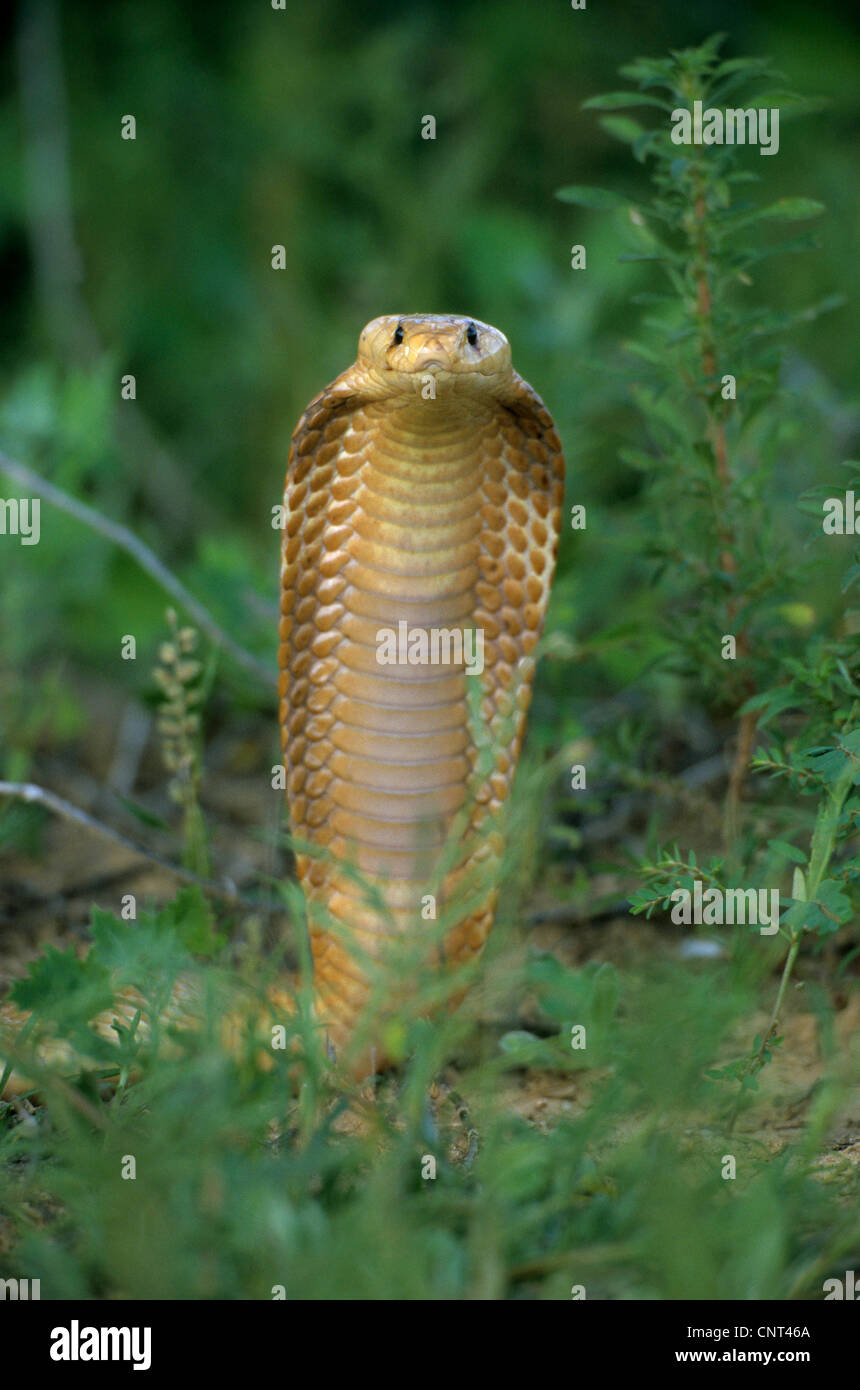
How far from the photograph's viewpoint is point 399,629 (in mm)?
2271

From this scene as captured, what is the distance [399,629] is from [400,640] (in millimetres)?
20

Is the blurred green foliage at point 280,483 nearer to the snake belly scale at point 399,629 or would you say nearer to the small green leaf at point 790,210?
the snake belly scale at point 399,629

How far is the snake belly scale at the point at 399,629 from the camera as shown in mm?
2225

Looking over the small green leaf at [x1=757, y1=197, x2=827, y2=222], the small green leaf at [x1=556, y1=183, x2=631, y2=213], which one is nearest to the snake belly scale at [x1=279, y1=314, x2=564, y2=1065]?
the small green leaf at [x1=556, y1=183, x2=631, y2=213]

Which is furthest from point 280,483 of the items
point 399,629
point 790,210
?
point 790,210

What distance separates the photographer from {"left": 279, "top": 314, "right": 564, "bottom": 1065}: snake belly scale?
87.6 inches

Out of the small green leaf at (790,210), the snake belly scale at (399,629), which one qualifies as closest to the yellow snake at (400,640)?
the snake belly scale at (399,629)

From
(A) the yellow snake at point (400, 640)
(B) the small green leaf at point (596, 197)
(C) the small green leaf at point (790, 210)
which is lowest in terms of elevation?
(A) the yellow snake at point (400, 640)

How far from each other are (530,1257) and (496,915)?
43.2 inches

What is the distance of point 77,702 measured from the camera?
3850 millimetres

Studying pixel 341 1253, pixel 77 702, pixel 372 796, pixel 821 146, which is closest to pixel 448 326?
pixel 372 796

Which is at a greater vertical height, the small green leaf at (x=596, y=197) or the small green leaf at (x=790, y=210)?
the small green leaf at (x=596, y=197)

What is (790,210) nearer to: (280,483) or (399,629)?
(399,629)
